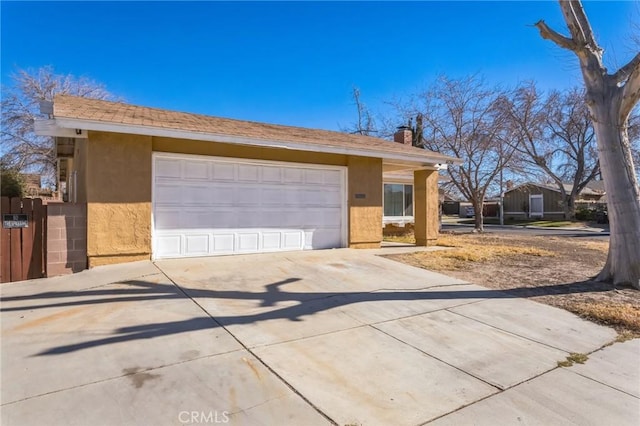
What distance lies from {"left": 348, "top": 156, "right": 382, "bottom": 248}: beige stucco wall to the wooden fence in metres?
7.16

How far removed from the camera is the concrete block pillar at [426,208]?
12898mm

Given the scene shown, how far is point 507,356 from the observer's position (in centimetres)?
434

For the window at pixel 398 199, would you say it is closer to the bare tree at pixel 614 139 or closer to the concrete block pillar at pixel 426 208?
the concrete block pillar at pixel 426 208

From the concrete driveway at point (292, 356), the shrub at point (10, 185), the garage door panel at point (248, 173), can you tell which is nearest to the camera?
the concrete driveway at point (292, 356)

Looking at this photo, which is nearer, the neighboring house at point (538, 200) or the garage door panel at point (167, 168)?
the garage door panel at point (167, 168)

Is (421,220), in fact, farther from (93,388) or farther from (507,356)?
(93,388)

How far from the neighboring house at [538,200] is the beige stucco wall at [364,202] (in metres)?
30.0

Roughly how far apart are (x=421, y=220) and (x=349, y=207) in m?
3.32

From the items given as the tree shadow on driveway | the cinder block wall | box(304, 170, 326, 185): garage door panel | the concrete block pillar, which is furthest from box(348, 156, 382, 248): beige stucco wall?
the cinder block wall

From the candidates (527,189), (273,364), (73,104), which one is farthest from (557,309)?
(527,189)

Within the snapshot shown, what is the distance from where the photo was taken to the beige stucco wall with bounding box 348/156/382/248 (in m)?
11.1

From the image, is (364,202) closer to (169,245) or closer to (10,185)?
(169,245)

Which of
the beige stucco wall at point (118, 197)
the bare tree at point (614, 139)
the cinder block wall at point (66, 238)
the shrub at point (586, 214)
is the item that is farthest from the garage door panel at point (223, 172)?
the shrub at point (586, 214)

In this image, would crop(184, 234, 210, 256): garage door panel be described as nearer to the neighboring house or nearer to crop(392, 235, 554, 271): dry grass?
crop(392, 235, 554, 271): dry grass
